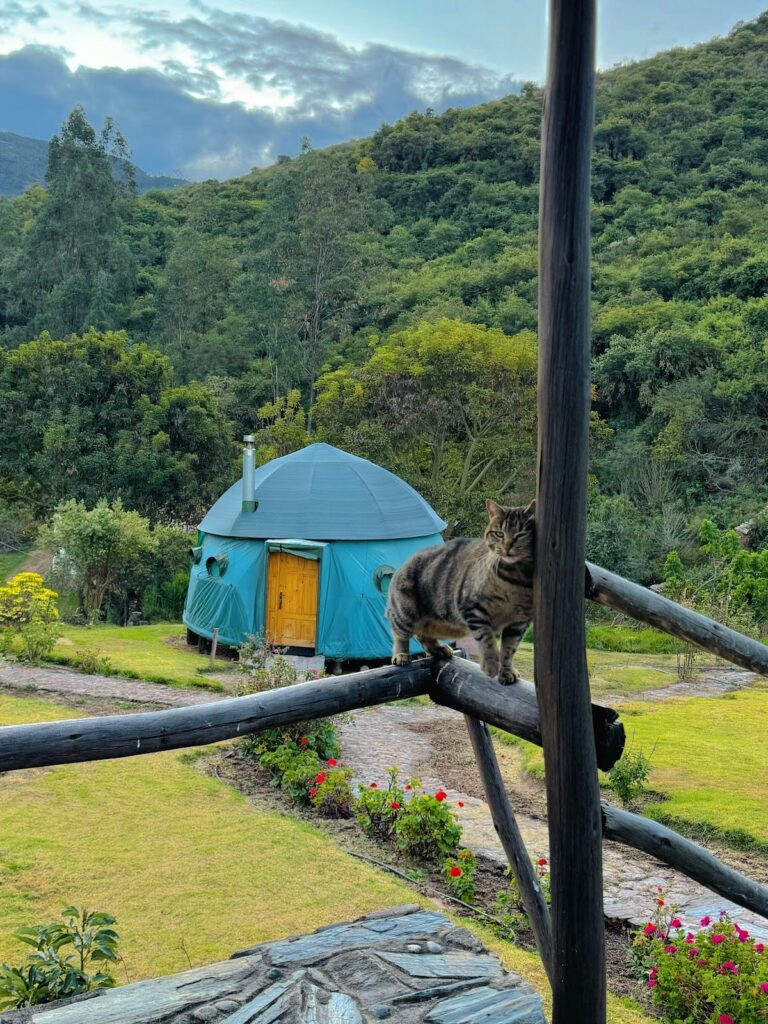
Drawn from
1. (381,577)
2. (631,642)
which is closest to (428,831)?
(381,577)

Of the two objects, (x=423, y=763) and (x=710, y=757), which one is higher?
(x=710, y=757)

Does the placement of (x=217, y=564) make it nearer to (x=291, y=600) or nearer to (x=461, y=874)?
(x=291, y=600)

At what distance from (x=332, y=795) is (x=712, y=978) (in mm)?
3612

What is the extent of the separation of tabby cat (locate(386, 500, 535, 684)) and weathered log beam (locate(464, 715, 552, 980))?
34cm

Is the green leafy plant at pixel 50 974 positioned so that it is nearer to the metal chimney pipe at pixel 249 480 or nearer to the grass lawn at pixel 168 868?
the grass lawn at pixel 168 868

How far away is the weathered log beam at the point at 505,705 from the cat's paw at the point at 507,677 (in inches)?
0.9

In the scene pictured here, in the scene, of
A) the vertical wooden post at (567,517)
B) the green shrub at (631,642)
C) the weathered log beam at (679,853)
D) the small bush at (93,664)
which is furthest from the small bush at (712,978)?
the green shrub at (631,642)

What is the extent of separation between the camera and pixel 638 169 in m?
37.9

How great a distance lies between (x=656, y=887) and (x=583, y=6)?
553 cm

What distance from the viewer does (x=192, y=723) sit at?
8.79 ft

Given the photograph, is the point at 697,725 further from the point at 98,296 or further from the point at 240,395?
the point at 98,296

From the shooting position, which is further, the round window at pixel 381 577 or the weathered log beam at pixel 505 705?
the round window at pixel 381 577

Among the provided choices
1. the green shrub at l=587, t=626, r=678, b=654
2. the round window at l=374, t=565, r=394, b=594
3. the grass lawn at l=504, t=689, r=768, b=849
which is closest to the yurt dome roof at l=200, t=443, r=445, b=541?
the round window at l=374, t=565, r=394, b=594

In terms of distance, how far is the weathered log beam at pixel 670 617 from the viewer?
9.36 feet
